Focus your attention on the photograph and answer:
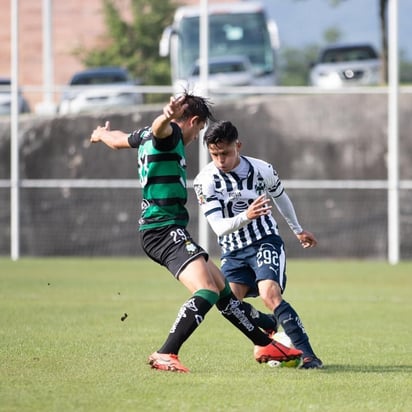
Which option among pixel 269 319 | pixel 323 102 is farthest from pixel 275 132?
pixel 269 319

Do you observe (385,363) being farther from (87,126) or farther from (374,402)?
(87,126)

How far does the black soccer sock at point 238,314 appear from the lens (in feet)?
25.8

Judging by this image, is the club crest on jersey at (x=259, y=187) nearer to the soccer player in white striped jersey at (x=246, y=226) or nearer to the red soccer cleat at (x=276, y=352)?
the soccer player in white striped jersey at (x=246, y=226)

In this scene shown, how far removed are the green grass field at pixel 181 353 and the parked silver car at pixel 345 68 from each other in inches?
553

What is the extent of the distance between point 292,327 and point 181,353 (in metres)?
1.19

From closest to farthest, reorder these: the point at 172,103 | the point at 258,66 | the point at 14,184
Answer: the point at 172,103, the point at 14,184, the point at 258,66

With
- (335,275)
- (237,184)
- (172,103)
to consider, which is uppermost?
(172,103)

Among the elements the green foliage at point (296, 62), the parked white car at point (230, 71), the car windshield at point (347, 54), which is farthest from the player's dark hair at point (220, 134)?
the green foliage at point (296, 62)

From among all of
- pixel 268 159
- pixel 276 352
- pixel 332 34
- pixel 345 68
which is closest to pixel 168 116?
pixel 276 352

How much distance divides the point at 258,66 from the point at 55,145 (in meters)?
6.85

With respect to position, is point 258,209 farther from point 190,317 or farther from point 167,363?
point 167,363

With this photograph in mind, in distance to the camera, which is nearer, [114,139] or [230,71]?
[114,139]

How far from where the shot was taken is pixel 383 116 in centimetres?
2380

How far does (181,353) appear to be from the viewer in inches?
343
